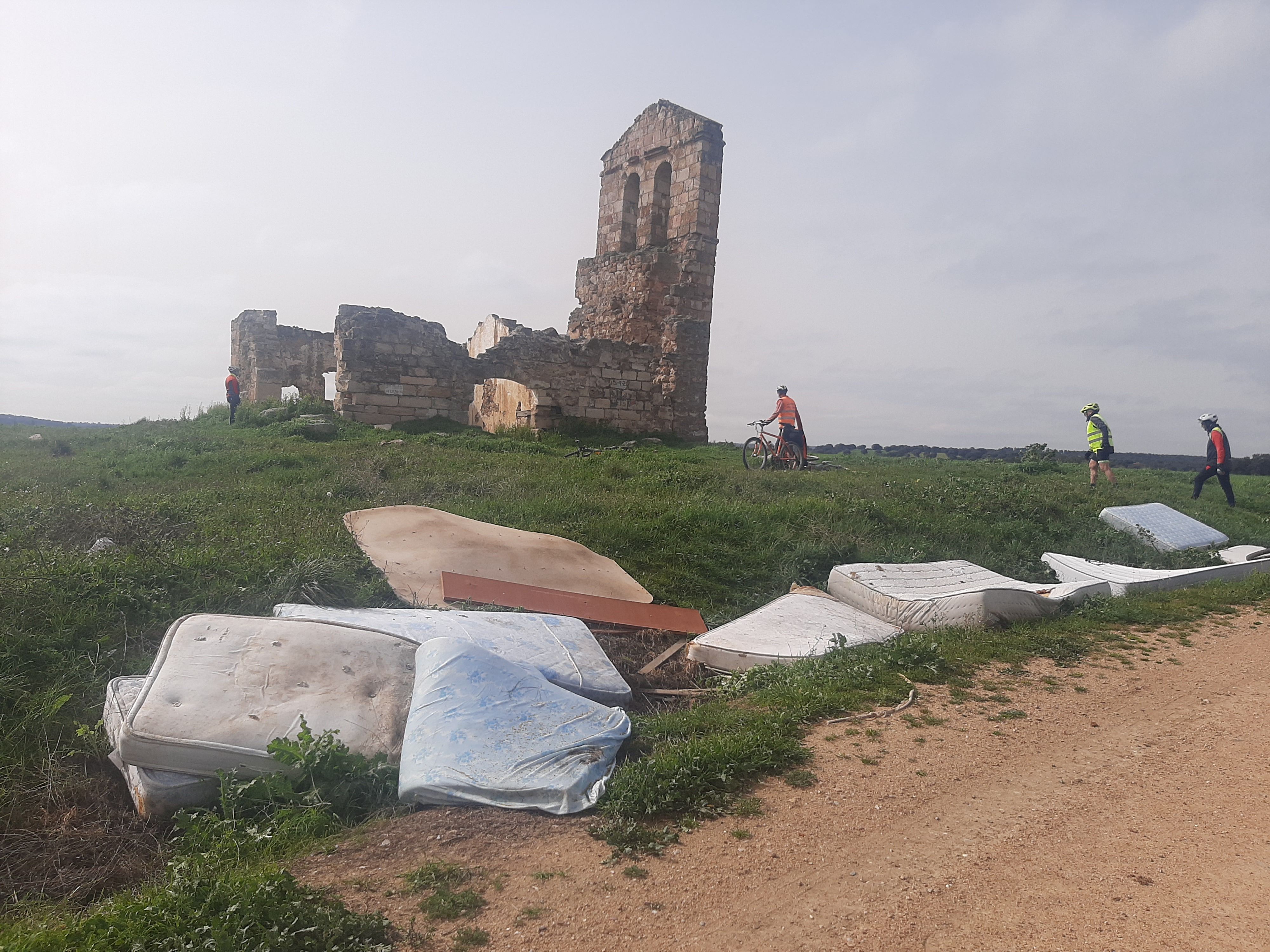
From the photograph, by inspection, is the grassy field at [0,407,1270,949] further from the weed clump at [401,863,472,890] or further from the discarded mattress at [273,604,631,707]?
the discarded mattress at [273,604,631,707]

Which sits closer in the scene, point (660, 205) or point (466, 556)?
point (466, 556)

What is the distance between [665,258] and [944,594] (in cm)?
1364

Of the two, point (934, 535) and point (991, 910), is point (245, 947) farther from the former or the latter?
point (934, 535)

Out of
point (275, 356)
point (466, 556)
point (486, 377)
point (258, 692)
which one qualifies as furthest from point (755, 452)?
A: point (275, 356)

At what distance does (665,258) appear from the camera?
18422mm

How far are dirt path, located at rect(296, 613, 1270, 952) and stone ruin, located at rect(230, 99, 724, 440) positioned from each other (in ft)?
41.6

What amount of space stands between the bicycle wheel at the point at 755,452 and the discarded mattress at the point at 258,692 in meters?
9.25

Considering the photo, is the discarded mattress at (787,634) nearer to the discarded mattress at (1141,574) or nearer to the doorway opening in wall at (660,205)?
the discarded mattress at (1141,574)

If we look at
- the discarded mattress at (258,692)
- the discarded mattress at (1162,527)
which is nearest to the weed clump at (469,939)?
the discarded mattress at (258,692)

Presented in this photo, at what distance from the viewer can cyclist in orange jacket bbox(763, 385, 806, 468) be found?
1225 centimetres

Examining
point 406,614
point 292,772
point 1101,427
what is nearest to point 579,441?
point 1101,427

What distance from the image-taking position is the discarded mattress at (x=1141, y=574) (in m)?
6.97

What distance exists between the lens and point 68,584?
4652mm

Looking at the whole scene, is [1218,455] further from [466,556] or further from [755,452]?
[466,556]
